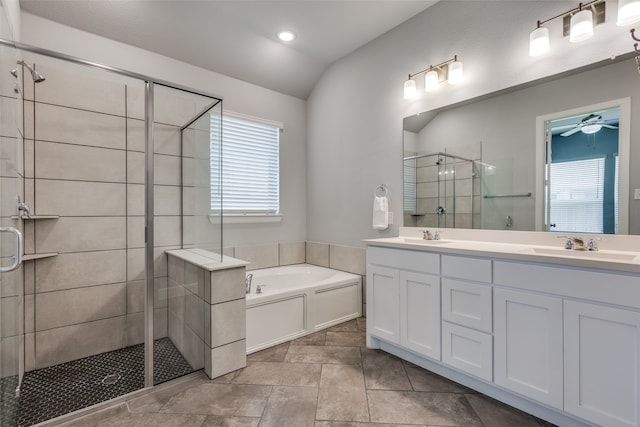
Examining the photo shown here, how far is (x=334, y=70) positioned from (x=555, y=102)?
219cm

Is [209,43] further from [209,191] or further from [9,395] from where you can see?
[9,395]

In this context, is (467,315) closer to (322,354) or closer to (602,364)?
(602,364)

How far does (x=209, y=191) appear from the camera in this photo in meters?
2.26

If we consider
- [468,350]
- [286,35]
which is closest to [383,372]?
[468,350]

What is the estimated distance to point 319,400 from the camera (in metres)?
1.70

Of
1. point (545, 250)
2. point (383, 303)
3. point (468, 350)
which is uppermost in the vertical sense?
point (545, 250)

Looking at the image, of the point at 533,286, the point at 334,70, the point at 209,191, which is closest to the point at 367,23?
the point at 334,70

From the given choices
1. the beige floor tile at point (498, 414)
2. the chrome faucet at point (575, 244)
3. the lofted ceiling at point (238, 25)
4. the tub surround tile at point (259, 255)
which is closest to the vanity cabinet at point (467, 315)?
the beige floor tile at point (498, 414)

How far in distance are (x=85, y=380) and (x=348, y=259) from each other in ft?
7.58

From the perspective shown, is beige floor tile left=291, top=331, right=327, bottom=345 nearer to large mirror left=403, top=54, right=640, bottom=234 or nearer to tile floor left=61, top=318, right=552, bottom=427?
tile floor left=61, top=318, right=552, bottom=427

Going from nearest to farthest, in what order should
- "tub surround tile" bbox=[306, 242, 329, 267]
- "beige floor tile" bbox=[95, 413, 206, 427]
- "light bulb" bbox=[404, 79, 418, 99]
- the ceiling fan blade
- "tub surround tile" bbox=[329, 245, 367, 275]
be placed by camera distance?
"beige floor tile" bbox=[95, 413, 206, 427] < the ceiling fan blade < "light bulb" bbox=[404, 79, 418, 99] < "tub surround tile" bbox=[329, 245, 367, 275] < "tub surround tile" bbox=[306, 242, 329, 267]

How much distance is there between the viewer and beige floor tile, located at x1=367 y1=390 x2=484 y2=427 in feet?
5.01

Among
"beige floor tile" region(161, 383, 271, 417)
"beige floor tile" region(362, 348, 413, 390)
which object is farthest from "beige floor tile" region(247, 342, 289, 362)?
"beige floor tile" region(362, 348, 413, 390)

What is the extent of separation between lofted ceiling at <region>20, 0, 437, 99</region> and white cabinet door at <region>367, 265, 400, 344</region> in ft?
7.13
